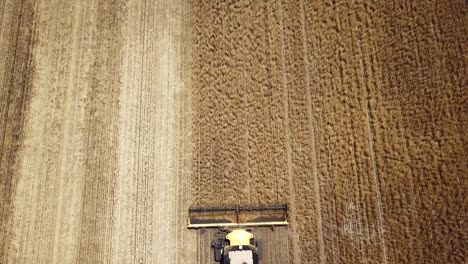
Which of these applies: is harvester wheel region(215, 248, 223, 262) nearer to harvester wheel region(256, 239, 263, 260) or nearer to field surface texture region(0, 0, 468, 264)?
field surface texture region(0, 0, 468, 264)

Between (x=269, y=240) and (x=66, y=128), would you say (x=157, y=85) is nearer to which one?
(x=66, y=128)

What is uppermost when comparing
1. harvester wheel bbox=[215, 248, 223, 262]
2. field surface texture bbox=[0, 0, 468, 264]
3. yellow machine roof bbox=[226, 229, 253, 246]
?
field surface texture bbox=[0, 0, 468, 264]

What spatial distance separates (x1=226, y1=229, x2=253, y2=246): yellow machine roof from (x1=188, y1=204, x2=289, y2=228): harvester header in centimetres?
9

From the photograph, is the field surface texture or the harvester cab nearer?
the harvester cab

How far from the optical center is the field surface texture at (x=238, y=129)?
6.05 ft

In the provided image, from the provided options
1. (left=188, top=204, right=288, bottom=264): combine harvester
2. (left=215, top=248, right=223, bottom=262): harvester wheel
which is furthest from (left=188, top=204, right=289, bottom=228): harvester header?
(left=215, top=248, right=223, bottom=262): harvester wheel

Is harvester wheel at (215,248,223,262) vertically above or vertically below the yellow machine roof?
below

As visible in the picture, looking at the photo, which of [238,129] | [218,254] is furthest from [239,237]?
[238,129]

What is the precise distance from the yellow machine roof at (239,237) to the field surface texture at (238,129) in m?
0.12

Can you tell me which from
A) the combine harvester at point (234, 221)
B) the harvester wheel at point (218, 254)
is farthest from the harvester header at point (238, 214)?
the harvester wheel at point (218, 254)

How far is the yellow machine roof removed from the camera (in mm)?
1753

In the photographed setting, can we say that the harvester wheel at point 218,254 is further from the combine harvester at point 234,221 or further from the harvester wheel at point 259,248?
the harvester wheel at point 259,248

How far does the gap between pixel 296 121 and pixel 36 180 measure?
136cm

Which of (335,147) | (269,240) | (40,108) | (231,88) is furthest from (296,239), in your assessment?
(40,108)
